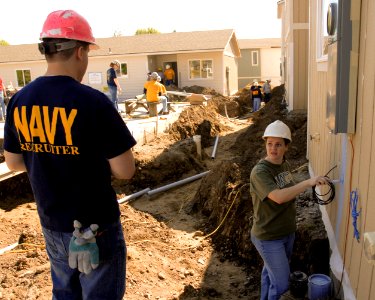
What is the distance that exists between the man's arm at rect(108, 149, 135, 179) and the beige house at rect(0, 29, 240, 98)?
994 inches

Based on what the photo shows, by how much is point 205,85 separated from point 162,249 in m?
23.0

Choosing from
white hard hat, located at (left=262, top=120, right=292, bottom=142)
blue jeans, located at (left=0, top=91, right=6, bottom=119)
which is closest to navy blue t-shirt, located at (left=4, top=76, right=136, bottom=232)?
white hard hat, located at (left=262, top=120, right=292, bottom=142)

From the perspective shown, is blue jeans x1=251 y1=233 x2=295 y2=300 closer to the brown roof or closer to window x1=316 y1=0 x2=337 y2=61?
window x1=316 y1=0 x2=337 y2=61

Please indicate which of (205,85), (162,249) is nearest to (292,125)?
(162,249)

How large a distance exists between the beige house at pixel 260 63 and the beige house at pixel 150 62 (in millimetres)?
9564

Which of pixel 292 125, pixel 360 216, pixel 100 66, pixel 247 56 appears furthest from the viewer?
pixel 247 56

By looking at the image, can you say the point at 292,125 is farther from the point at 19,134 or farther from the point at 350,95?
the point at 19,134

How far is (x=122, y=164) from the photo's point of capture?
2123 millimetres

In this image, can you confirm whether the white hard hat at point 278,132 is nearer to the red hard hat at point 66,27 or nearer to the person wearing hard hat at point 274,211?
the person wearing hard hat at point 274,211

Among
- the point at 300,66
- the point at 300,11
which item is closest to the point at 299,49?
the point at 300,66

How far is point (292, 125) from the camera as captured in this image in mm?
10500

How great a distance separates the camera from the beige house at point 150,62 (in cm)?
2769

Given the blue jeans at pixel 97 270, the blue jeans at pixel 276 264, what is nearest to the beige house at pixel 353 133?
the blue jeans at pixel 276 264

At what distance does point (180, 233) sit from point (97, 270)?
4.95 m
